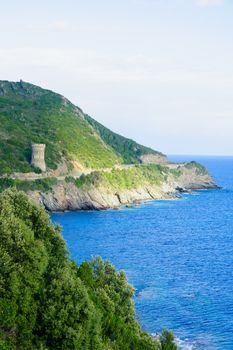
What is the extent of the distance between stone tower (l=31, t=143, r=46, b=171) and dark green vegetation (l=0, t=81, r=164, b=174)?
1.56 meters

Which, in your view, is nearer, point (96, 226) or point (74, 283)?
point (74, 283)

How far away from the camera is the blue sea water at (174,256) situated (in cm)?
4662

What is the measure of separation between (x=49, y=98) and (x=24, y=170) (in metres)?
58.6

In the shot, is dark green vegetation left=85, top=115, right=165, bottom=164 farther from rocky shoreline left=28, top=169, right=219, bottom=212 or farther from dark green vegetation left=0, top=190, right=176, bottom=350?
dark green vegetation left=0, top=190, right=176, bottom=350

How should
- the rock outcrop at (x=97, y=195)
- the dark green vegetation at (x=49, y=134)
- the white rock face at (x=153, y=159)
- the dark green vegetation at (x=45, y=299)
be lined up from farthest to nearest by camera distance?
the white rock face at (x=153, y=159), the dark green vegetation at (x=49, y=134), the rock outcrop at (x=97, y=195), the dark green vegetation at (x=45, y=299)

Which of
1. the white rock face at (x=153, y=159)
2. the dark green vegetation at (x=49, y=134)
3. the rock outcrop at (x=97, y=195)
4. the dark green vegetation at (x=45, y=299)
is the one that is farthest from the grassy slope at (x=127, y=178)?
the dark green vegetation at (x=45, y=299)

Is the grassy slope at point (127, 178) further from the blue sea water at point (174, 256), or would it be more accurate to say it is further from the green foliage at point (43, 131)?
the blue sea water at point (174, 256)

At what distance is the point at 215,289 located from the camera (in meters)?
55.9

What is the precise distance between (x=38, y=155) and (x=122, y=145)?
6197 cm

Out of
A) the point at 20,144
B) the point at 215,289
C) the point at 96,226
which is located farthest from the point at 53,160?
the point at 215,289

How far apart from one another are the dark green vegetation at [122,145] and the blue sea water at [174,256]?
39044 mm

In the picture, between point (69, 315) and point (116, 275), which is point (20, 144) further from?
point (69, 315)

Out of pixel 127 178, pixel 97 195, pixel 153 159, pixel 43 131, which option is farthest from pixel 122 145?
pixel 97 195

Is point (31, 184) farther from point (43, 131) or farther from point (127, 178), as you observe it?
point (43, 131)
